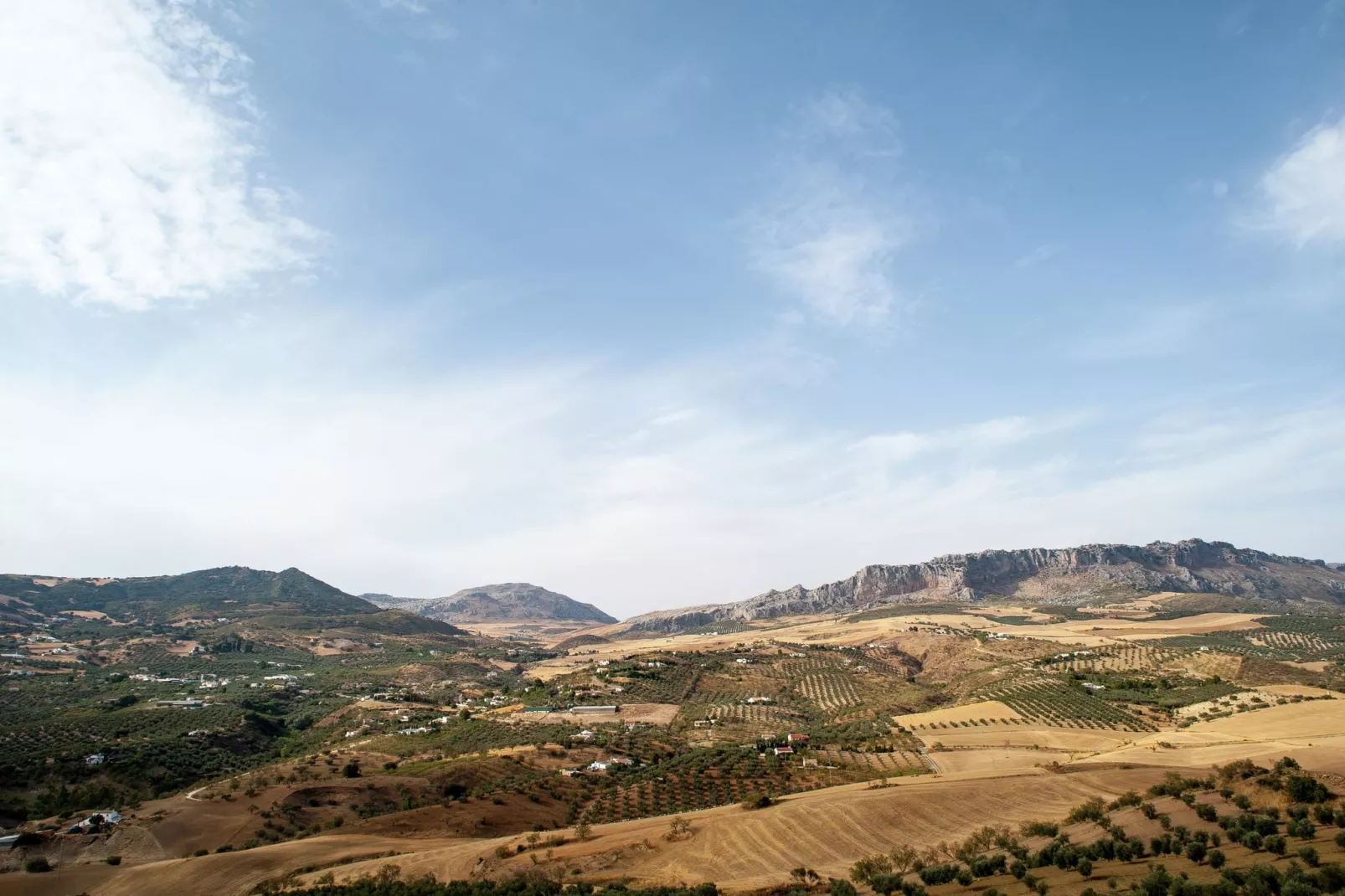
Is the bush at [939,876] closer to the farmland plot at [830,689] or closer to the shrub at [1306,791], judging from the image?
the shrub at [1306,791]

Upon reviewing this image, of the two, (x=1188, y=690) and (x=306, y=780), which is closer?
(x=306, y=780)

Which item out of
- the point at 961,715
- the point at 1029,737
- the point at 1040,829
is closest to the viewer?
the point at 1040,829

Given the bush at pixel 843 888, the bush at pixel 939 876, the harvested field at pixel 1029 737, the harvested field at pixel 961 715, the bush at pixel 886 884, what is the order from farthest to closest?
the harvested field at pixel 961 715 → the harvested field at pixel 1029 737 → the bush at pixel 939 876 → the bush at pixel 886 884 → the bush at pixel 843 888

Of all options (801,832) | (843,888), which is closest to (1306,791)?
(843,888)

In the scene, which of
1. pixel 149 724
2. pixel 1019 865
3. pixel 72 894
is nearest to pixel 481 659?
pixel 149 724

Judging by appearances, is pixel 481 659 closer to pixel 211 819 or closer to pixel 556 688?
pixel 556 688

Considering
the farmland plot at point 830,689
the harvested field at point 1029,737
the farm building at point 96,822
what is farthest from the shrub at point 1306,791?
the farmland plot at point 830,689

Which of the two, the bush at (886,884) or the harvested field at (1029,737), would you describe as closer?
the bush at (886,884)

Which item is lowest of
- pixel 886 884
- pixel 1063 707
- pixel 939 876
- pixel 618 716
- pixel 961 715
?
Answer: pixel 618 716

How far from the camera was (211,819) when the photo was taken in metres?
53.9

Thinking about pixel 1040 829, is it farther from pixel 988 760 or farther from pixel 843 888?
pixel 988 760

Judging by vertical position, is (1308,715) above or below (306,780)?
above

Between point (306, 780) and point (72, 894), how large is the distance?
25.6m

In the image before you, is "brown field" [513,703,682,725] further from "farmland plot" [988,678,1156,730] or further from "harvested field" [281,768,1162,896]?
"harvested field" [281,768,1162,896]
